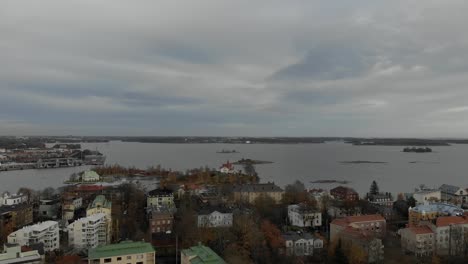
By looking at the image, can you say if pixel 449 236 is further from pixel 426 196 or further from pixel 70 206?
pixel 70 206

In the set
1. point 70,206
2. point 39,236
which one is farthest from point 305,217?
point 70,206

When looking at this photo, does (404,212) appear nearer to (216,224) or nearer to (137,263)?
(216,224)

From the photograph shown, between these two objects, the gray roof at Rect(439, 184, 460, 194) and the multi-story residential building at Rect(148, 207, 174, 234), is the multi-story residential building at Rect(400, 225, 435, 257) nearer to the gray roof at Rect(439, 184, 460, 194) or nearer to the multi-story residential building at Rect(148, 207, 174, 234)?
the multi-story residential building at Rect(148, 207, 174, 234)

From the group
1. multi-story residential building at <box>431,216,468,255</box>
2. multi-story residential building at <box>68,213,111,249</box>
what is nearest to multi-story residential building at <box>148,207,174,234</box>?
multi-story residential building at <box>68,213,111,249</box>

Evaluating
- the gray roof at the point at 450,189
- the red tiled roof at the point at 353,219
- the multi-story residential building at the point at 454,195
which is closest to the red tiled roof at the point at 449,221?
the red tiled roof at the point at 353,219

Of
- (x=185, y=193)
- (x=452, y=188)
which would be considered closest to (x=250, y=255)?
(x=185, y=193)

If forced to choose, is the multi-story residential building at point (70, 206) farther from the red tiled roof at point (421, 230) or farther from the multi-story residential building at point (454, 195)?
the multi-story residential building at point (454, 195)

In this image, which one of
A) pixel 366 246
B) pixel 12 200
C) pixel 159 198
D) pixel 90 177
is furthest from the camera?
pixel 90 177

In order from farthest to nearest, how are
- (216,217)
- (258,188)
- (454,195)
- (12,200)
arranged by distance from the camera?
(454,195) < (258,188) < (12,200) < (216,217)
